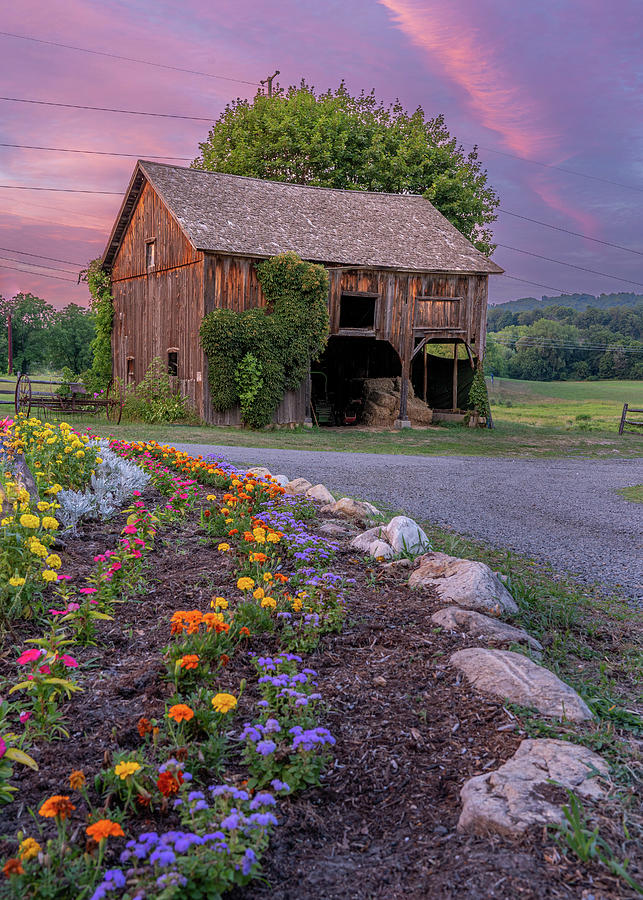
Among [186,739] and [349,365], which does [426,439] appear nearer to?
[349,365]

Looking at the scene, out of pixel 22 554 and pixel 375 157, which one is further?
pixel 375 157

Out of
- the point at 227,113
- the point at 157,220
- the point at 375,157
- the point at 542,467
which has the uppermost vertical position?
the point at 227,113

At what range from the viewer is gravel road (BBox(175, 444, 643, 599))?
20.9ft

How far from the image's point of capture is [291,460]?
12008mm

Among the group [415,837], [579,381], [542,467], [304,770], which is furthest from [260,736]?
[579,381]

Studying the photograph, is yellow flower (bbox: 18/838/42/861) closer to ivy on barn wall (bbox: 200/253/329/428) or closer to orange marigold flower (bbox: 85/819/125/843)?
orange marigold flower (bbox: 85/819/125/843)

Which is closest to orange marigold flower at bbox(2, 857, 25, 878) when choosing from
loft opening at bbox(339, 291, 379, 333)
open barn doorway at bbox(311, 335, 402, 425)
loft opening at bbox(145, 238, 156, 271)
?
loft opening at bbox(145, 238, 156, 271)

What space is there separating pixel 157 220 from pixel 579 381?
63.3m

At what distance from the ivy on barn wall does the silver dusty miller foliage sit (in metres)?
14.3

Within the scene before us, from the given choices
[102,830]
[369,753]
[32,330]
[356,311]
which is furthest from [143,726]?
[32,330]

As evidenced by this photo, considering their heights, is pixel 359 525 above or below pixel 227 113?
below

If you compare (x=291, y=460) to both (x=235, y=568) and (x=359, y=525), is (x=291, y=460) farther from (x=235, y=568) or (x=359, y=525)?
(x=235, y=568)

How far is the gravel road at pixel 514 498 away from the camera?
6.38 m

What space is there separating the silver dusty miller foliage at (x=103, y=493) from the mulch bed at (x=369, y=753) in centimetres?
87
